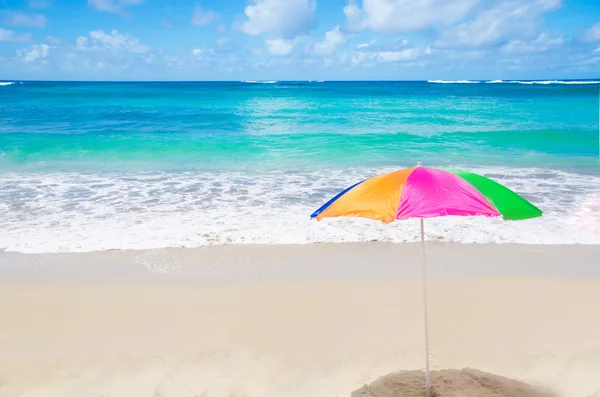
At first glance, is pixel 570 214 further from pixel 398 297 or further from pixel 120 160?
pixel 120 160

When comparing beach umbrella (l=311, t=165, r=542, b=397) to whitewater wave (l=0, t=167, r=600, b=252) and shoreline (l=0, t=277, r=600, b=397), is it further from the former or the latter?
whitewater wave (l=0, t=167, r=600, b=252)

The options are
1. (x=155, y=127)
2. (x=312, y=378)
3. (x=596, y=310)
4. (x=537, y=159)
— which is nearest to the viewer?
(x=312, y=378)

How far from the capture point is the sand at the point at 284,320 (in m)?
4.71

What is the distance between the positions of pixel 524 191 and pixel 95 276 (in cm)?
1034

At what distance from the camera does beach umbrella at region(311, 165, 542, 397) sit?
3.36m

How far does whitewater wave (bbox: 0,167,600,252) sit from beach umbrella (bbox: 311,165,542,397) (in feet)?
15.7

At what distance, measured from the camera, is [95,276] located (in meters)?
6.97

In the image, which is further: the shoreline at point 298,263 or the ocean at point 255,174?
the ocean at point 255,174

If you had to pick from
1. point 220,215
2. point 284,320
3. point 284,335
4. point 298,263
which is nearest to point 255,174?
point 220,215

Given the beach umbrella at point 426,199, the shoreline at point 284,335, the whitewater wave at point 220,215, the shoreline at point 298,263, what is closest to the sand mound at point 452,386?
the shoreline at point 284,335

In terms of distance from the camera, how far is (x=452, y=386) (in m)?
4.34

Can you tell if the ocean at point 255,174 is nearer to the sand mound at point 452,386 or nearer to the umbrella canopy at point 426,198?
the sand mound at point 452,386

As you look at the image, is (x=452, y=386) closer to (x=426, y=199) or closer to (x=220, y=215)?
(x=426, y=199)

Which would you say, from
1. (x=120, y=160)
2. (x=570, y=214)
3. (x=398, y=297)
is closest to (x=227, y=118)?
(x=120, y=160)
